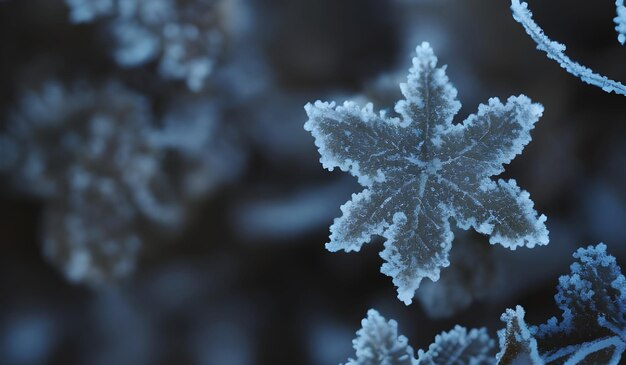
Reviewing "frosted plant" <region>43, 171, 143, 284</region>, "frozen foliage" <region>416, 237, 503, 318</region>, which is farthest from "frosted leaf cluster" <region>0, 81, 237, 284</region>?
"frozen foliage" <region>416, 237, 503, 318</region>

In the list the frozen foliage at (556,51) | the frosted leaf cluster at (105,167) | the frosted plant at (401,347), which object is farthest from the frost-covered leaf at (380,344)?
the frosted leaf cluster at (105,167)

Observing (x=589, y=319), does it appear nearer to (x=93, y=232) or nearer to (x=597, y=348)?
(x=597, y=348)

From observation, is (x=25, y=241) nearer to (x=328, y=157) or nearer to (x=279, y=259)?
(x=279, y=259)

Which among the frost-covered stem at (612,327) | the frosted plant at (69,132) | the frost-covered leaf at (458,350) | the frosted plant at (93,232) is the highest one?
the frosted plant at (69,132)

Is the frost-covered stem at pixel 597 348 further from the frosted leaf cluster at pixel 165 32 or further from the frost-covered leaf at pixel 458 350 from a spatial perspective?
the frosted leaf cluster at pixel 165 32

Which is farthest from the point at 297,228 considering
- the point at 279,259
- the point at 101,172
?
the point at 101,172

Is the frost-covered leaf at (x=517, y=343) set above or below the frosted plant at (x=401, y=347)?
below

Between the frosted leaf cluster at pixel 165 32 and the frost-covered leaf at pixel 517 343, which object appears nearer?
the frost-covered leaf at pixel 517 343

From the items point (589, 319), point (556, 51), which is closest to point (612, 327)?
point (589, 319)

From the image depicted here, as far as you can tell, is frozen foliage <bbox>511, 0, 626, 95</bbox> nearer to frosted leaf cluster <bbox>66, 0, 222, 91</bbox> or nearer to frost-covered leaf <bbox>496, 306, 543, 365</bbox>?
frost-covered leaf <bbox>496, 306, 543, 365</bbox>
